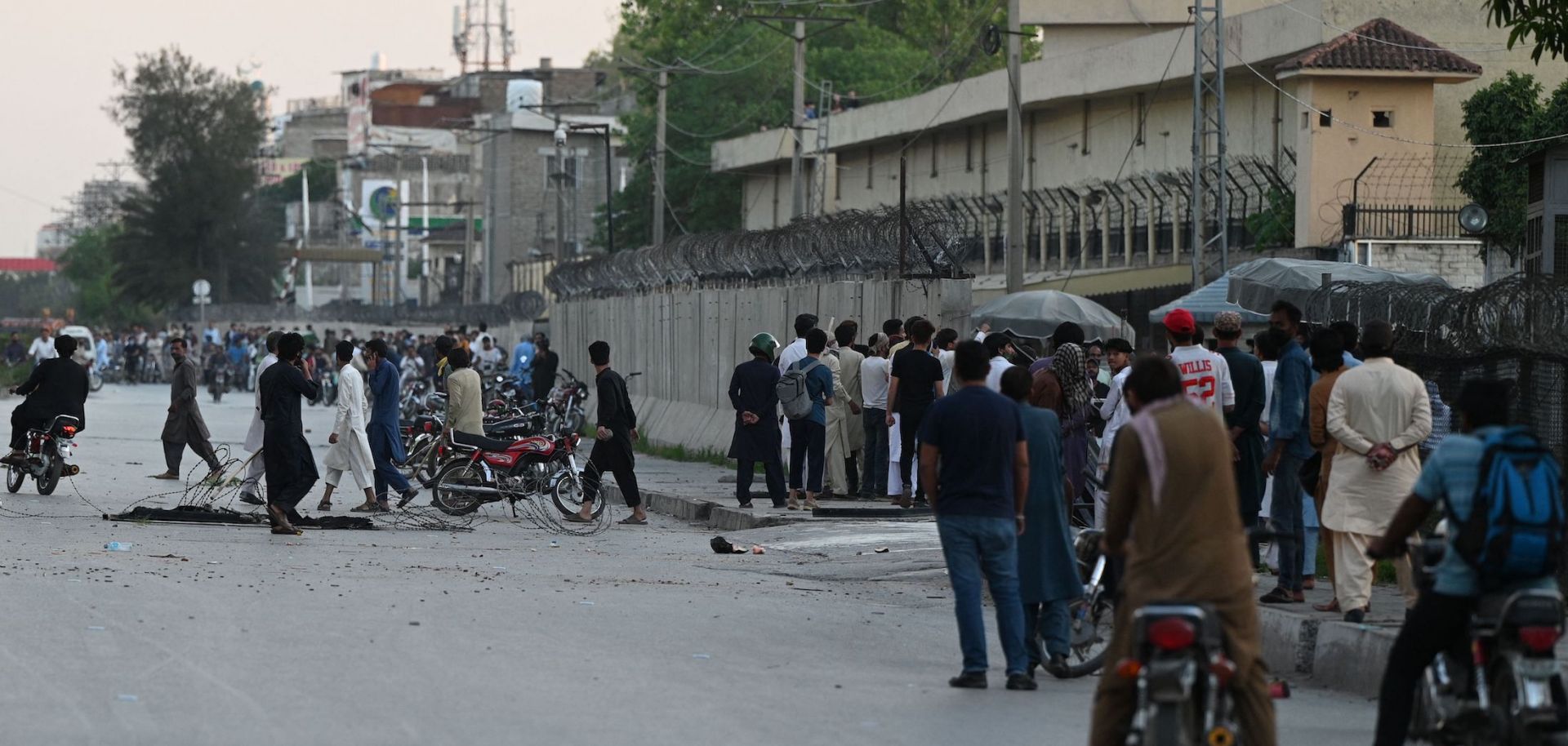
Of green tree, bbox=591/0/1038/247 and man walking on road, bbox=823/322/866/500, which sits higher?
green tree, bbox=591/0/1038/247

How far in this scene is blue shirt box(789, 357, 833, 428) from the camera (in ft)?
61.0

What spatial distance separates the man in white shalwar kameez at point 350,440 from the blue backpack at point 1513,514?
12.9 meters

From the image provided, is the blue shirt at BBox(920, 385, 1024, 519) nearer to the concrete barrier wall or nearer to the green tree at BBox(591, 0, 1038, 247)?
the concrete barrier wall

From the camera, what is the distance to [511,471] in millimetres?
17953

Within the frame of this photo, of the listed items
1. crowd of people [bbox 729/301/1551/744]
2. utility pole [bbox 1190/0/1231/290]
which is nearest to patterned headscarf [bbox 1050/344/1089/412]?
crowd of people [bbox 729/301/1551/744]

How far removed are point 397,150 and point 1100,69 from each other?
4208 inches

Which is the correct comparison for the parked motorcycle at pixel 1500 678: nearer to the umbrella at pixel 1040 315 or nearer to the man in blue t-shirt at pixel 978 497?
the man in blue t-shirt at pixel 978 497

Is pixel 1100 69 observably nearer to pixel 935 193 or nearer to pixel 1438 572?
pixel 935 193

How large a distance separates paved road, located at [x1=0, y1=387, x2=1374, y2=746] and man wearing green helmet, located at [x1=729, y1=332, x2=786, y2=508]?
2318mm

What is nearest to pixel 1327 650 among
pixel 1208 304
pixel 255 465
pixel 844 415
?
pixel 844 415

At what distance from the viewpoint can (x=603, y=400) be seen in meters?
17.7

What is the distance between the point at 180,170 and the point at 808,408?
285ft

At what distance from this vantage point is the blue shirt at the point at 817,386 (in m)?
18.6

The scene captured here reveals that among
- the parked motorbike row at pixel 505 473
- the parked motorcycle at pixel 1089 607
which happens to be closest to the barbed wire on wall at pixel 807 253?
the parked motorbike row at pixel 505 473
